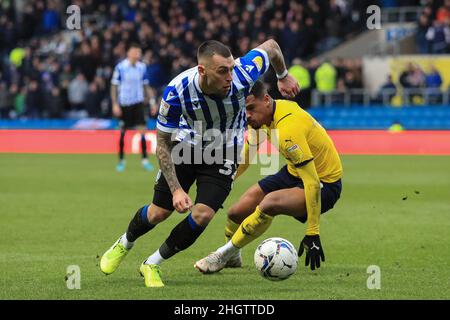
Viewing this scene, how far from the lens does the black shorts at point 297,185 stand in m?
8.76

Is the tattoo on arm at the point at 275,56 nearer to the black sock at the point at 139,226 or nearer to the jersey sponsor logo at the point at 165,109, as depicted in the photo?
the jersey sponsor logo at the point at 165,109

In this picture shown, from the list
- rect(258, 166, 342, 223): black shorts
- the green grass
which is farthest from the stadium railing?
rect(258, 166, 342, 223): black shorts

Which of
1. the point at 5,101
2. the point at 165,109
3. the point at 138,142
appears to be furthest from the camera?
the point at 5,101

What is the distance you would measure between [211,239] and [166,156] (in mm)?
3119

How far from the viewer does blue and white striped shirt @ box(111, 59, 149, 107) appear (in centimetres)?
1894

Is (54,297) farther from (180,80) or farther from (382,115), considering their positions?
(382,115)

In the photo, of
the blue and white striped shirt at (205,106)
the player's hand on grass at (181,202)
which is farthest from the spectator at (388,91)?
the player's hand on grass at (181,202)

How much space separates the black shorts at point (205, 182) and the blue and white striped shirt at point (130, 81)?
11.0 metres

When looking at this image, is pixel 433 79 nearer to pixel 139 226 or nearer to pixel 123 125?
pixel 123 125

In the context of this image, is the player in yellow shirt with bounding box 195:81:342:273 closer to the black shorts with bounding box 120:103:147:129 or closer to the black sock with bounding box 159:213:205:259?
the black sock with bounding box 159:213:205:259

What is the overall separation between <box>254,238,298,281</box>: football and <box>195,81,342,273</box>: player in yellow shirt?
118 millimetres

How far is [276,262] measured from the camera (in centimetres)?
785

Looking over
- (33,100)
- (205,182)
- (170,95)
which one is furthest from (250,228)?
(33,100)
